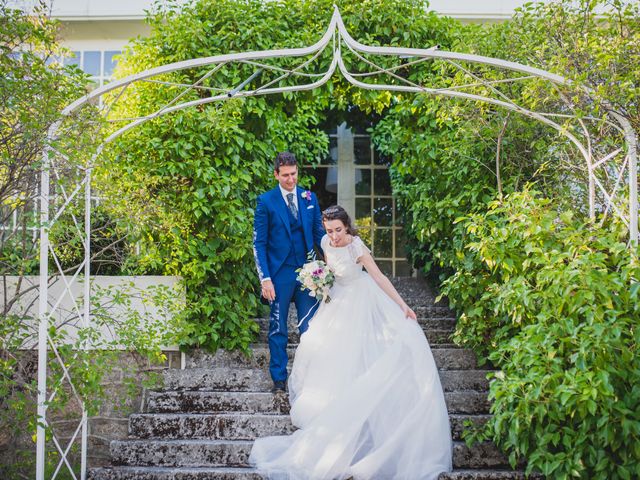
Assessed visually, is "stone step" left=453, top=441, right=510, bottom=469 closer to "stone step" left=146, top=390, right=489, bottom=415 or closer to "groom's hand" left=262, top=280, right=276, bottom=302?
"stone step" left=146, top=390, right=489, bottom=415

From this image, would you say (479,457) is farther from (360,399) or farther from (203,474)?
(203,474)

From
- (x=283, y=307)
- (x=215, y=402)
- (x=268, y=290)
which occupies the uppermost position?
(x=268, y=290)

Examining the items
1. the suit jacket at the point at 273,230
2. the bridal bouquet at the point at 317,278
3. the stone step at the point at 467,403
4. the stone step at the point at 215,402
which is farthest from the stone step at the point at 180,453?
the stone step at the point at 467,403

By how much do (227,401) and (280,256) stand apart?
1102 millimetres

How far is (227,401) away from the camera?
494cm

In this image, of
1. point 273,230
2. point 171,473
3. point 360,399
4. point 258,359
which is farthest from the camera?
point 258,359

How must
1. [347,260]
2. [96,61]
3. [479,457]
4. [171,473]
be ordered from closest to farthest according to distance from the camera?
[171,473], [479,457], [347,260], [96,61]

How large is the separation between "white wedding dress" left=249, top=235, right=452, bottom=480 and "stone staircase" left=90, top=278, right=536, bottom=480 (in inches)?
10.1

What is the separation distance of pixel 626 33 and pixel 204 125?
3.07m

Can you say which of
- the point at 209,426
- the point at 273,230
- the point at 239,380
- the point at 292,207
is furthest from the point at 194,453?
the point at 292,207

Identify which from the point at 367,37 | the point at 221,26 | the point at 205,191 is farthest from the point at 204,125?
the point at 367,37

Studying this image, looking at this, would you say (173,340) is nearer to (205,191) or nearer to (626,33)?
(205,191)

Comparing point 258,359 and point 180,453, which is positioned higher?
point 258,359

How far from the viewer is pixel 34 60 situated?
4.00 metres
